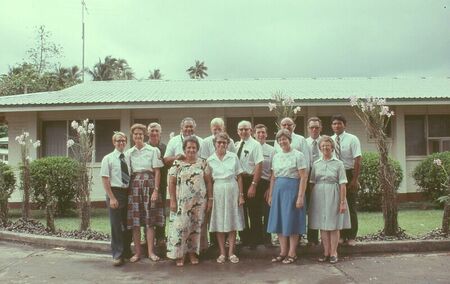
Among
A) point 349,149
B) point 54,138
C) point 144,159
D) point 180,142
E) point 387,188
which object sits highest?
point 54,138

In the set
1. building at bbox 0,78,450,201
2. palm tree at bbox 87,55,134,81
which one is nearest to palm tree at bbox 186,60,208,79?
palm tree at bbox 87,55,134,81

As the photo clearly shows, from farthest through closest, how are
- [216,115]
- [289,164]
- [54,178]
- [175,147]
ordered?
1. [216,115]
2. [54,178]
3. [175,147]
4. [289,164]

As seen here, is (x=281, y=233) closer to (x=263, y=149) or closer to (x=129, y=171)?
(x=263, y=149)

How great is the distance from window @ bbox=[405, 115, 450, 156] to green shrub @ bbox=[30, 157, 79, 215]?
Answer: 9096mm

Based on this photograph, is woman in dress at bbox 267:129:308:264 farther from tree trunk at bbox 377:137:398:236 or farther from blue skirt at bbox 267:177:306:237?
tree trunk at bbox 377:137:398:236

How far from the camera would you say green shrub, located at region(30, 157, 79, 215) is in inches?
442

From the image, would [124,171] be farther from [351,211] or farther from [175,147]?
[351,211]

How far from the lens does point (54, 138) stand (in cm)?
1329

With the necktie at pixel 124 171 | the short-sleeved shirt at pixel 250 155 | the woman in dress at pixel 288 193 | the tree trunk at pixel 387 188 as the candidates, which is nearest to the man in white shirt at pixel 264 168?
the short-sleeved shirt at pixel 250 155

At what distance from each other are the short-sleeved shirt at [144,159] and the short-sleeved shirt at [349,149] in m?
2.50

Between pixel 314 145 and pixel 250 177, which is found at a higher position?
pixel 314 145

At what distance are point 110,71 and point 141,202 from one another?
178 ft

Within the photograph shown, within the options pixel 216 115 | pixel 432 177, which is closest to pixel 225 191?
pixel 216 115

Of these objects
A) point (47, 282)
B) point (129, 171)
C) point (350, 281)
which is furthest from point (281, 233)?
point (47, 282)
